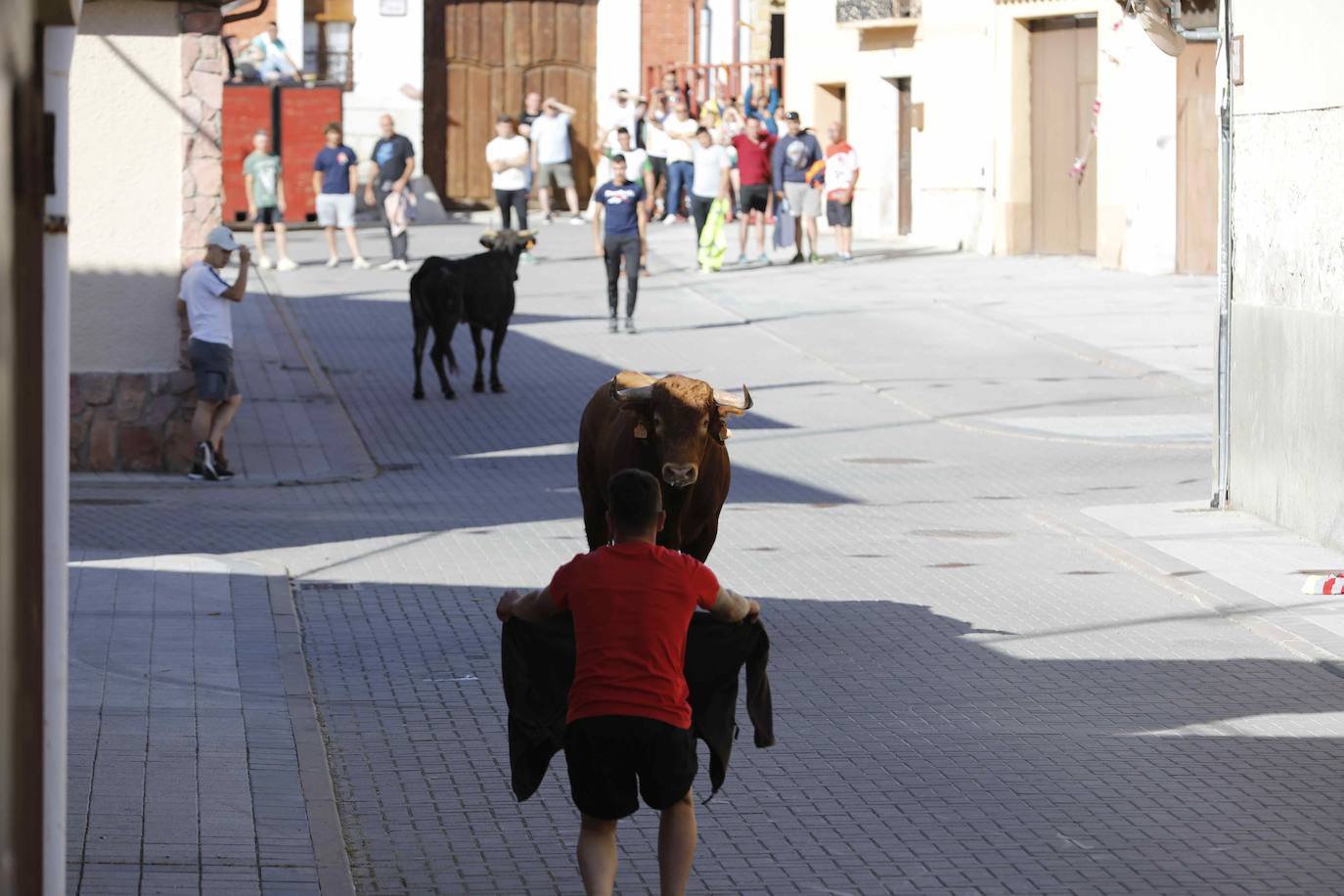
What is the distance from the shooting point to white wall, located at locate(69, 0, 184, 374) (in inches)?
654

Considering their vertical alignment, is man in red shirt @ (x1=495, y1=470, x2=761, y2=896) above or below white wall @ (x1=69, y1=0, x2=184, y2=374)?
below

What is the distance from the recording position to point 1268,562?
43.4ft

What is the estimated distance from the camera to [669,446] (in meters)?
9.76

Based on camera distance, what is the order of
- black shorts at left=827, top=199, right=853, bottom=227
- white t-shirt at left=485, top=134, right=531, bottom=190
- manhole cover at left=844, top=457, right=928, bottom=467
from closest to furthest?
manhole cover at left=844, top=457, right=928, bottom=467 → white t-shirt at left=485, top=134, right=531, bottom=190 → black shorts at left=827, top=199, right=853, bottom=227

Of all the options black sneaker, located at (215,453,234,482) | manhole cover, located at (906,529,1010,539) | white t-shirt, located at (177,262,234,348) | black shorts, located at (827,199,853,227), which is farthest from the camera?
black shorts, located at (827,199,853,227)

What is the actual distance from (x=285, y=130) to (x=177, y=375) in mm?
20218

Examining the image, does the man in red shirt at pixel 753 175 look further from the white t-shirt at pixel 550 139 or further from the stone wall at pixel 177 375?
the stone wall at pixel 177 375

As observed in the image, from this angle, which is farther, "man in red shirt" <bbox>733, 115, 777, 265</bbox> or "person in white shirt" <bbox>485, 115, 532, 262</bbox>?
A: "person in white shirt" <bbox>485, 115, 532, 262</bbox>

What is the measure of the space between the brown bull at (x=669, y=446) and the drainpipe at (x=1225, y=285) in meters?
5.89

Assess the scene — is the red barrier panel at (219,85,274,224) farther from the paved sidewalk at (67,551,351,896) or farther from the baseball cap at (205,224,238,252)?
the paved sidewalk at (67,551,351,896)

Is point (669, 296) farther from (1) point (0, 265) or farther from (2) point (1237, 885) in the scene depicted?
(1) point (0, 265)

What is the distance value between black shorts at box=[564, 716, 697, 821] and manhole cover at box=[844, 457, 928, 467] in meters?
12.0

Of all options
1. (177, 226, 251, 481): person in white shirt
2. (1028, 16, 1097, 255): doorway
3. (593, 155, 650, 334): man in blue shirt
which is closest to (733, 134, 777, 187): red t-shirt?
(1028, 16, 1097, 255): doorway

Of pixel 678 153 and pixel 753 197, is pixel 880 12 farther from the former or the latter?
pixel 753 197
